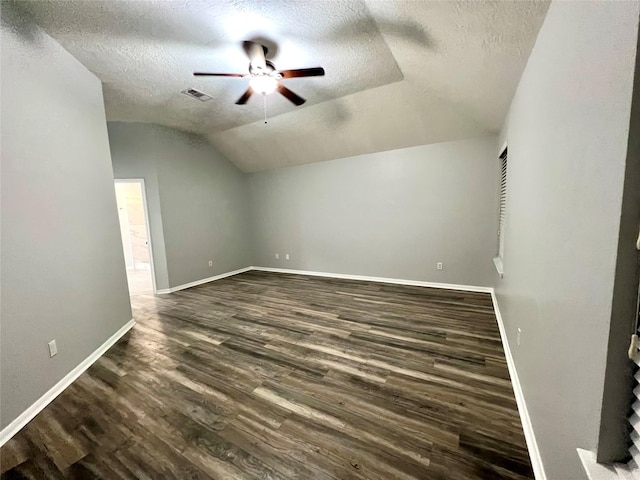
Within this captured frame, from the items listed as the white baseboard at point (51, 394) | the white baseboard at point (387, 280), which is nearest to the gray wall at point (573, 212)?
the white baseboard at point (387, 280)

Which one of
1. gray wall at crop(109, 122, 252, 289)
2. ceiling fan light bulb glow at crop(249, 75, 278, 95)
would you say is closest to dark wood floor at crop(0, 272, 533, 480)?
gray wall at crop(109, 122, 252, 289)

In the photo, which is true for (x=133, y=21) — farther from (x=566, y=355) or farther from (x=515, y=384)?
(x=515, y=384)

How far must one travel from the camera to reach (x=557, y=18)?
1253 millimetres

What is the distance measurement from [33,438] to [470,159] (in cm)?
527

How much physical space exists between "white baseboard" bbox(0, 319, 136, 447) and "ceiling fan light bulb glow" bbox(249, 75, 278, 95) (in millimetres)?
3048

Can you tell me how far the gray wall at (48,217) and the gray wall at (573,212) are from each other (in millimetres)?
3049

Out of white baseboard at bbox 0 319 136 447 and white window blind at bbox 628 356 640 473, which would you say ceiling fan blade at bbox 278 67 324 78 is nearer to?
white window blind at bbox 628 356 640 473

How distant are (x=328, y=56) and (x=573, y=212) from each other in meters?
2.43

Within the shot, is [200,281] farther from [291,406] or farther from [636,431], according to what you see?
[636,431]

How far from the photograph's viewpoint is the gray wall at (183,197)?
13.8 feet

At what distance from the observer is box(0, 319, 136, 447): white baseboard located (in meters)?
1.63

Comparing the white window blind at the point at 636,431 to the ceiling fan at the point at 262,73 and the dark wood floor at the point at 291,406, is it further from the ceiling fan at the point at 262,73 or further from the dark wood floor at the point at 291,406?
the ceiling fan at the point at 262,73

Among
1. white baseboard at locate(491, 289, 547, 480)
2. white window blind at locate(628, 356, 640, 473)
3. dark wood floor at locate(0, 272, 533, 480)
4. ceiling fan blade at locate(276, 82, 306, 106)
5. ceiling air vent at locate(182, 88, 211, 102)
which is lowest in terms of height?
dark wood floor at locate(0, 272, 533, 480)

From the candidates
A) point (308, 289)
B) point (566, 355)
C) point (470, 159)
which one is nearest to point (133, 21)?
point (566, 355)
